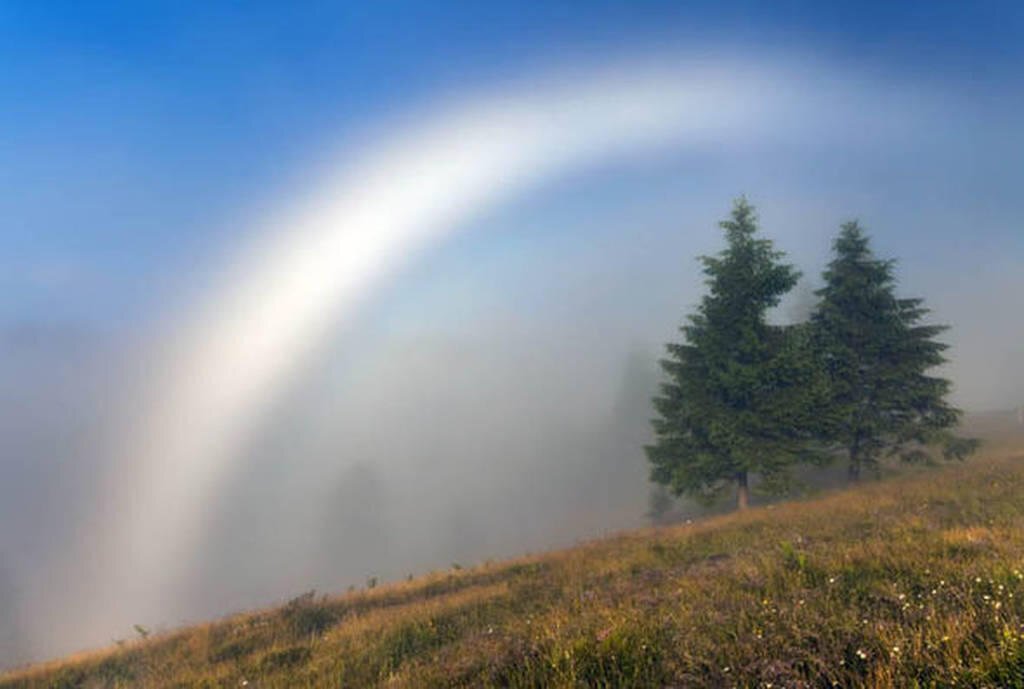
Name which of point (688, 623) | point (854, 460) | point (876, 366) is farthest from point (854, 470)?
point (688, 623)

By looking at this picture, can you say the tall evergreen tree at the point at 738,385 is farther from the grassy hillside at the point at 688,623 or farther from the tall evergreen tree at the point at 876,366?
the grassy hillside at the point at 688,623

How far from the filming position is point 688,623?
197 inches

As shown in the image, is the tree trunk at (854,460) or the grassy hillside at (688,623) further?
the tree trunk at (854,460)

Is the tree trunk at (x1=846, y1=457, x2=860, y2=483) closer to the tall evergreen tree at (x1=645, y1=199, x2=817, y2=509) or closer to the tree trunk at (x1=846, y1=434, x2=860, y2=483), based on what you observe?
the tree trunk at (x1=846, y1=434, x2=860, y2=483)

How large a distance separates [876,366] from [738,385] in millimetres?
6053

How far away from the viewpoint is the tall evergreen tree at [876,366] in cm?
1816

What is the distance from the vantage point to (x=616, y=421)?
247ft

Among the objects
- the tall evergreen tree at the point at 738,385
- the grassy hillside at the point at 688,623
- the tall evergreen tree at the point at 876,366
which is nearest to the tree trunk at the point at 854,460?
the tall evergreen tree at the point at 876,366

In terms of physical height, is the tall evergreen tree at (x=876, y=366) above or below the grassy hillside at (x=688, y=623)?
above

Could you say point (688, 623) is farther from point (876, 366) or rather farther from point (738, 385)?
point (876, 366)

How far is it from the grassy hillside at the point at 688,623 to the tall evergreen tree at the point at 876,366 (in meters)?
6.78

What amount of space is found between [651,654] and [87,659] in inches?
444

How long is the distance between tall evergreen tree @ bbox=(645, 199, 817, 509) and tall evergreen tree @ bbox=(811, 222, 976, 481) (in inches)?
74.4

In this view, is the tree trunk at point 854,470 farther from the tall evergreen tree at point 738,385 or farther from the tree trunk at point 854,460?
the tall evergreen tree at point 738,385
